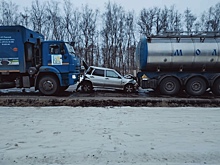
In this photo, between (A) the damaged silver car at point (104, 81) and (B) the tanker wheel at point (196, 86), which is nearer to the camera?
(B) the tanker wheel at point (196, 86)

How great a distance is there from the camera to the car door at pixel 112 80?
1158 centimetres

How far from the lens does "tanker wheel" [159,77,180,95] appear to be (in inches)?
417

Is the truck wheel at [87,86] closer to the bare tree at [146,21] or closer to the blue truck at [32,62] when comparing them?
the blue truck at [32,62]

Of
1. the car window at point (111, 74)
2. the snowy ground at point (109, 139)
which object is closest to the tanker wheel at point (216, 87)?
the snowy ground at point (109, 139)

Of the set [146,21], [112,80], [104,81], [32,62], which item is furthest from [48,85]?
[146,21]

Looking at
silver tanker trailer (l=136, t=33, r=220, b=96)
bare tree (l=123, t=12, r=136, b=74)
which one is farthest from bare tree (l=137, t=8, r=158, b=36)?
silver tanker trailer (l=136, t=33, r=220, b=96)

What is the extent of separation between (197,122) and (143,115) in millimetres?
1695

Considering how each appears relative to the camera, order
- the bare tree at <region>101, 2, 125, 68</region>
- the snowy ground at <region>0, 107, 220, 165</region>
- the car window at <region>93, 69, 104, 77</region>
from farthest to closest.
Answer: the bare tree at <region>101, 2, 125, 68</region>
the car window at <region>93, 69, 104, 77</region>
the snowy ground at <region>0, 107, 220, 165</region>

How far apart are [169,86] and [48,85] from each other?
745 cm

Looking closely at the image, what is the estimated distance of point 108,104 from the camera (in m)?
7.95

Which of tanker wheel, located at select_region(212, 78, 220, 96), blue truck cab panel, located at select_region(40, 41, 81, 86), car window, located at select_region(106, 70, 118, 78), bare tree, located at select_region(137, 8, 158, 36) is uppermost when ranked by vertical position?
bare tree, located at select_region(137, 8, 158, 36)

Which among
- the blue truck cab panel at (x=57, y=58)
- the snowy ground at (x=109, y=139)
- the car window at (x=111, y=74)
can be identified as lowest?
the snowy ground at (x=109, y=139)

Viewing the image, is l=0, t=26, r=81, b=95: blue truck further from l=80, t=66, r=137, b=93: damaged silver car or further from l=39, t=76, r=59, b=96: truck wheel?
l=80, t=66, r=137, b=93: damaged silver car

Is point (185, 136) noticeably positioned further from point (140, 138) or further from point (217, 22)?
point (217, 22)
